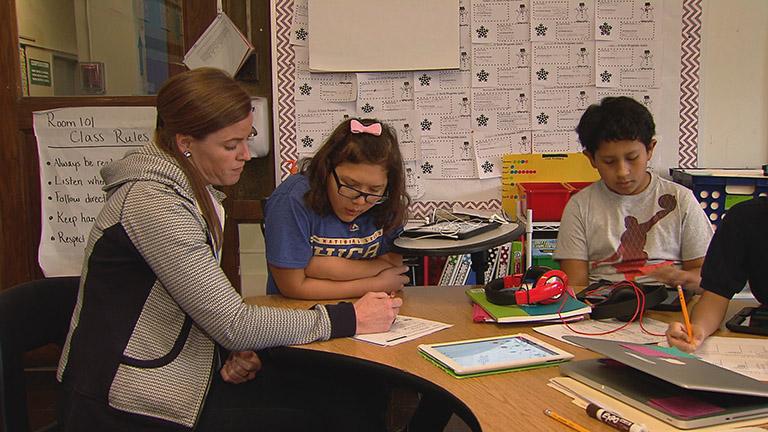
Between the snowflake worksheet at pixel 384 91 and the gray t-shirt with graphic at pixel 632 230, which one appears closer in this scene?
the gray t-shirt with graphic at pixel 632 230

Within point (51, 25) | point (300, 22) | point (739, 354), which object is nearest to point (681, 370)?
point (739, 354)

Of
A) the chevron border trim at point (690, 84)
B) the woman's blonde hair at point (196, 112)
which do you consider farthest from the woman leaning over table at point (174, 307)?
the chevron border trim at point (690, 84)

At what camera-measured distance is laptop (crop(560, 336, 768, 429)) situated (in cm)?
89

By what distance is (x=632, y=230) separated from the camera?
1.93 meters

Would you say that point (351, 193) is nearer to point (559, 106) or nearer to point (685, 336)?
point (685, 336)

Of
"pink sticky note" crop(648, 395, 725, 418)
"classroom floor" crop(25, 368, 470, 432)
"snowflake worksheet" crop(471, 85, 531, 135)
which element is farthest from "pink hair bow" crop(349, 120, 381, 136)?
"classroom floor" crop(25, 368, 470, 432)

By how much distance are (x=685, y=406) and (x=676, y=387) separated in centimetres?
6

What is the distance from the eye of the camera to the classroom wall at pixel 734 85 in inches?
105

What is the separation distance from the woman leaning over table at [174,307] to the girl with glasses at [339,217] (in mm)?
271

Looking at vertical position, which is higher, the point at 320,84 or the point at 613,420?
the point at 320,84

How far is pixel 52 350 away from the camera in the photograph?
278cm

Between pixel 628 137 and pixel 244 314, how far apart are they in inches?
47.3

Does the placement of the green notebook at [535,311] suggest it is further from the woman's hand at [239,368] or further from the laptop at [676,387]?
the woman's hand at [239,368]

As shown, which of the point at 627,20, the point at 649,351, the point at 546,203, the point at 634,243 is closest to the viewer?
the point at 649,351
